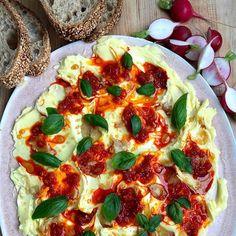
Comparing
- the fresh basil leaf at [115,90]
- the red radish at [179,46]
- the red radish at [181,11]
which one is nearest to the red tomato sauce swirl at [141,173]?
the fresh basil leaf at [115,90]

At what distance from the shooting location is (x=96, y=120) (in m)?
5.17

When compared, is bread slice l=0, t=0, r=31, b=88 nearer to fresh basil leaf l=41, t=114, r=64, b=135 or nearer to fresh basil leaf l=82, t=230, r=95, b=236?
fresh basil leaf l=41, t=114, r=64, b=135

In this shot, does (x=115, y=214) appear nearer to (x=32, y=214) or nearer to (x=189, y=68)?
(x=32, y=214)

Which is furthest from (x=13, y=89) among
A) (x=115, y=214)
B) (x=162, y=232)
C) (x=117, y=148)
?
(x=162, y=232)

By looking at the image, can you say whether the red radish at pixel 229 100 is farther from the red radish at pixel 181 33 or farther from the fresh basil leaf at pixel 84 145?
the fresh basil leaf at pixel 84 145

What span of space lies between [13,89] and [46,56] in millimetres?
490

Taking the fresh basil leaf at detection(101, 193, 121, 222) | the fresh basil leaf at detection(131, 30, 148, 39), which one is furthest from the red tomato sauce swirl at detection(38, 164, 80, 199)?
the fresh basil leaf at detection(131, 30, 148, 39)

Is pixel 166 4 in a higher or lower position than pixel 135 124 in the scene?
higher

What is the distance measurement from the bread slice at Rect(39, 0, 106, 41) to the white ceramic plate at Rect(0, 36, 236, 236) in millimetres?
196

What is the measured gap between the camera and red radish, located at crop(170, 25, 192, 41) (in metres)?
5.62

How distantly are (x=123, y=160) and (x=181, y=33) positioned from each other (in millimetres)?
1444

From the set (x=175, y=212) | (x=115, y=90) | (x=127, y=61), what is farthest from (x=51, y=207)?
(x=127, y=61)

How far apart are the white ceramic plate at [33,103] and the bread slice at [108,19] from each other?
0.41ft

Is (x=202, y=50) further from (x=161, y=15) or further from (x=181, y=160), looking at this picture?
(x=181, y=160)
